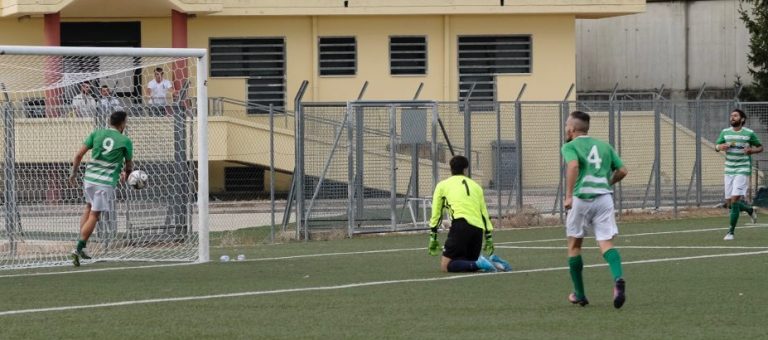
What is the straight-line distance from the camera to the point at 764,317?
11.7 metres

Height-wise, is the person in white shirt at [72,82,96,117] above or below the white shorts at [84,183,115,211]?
above

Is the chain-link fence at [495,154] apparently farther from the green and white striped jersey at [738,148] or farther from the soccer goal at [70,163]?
the green and white striped jersey at [738,148]

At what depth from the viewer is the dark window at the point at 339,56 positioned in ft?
125

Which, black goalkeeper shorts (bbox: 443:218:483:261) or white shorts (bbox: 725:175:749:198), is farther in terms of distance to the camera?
white shorts (bbox: 725:175:749:198)

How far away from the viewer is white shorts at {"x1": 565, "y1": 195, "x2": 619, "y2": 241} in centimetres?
1253

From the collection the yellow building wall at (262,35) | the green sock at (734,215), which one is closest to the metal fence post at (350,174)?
the green sock at (734,215)

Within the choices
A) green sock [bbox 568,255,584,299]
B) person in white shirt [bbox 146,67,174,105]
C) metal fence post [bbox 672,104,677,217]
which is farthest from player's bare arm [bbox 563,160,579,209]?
metal fence post [bbox 672,104,677,217]

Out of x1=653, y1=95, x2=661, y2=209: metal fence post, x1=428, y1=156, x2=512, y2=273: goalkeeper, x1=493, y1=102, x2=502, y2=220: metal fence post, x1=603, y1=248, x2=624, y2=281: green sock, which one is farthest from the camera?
x1=653, y1=95, x2=661, y2=209: metal fence post

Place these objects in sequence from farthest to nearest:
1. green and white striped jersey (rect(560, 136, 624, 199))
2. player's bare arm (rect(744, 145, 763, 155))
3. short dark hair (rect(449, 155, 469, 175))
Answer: player's bare arm (rect(744, 145, 763, 155))
short dark hair (rect(449, 155, 469, 175))
green and white striped jersey (rect(560, 136, 624, 199))

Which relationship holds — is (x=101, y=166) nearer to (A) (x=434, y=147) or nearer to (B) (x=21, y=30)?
(A) (x=434, y=147)

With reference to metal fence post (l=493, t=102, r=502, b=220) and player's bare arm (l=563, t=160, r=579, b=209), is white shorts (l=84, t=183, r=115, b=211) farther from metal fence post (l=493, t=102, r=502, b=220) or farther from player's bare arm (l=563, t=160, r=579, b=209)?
metal fence post (l=493, t=102, r=502, b=220)

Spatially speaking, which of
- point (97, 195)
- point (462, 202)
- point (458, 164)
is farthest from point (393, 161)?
point (462, 202)

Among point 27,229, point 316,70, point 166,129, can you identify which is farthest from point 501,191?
point 316,70

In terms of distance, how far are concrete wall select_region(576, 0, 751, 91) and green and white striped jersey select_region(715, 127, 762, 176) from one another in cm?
2167
